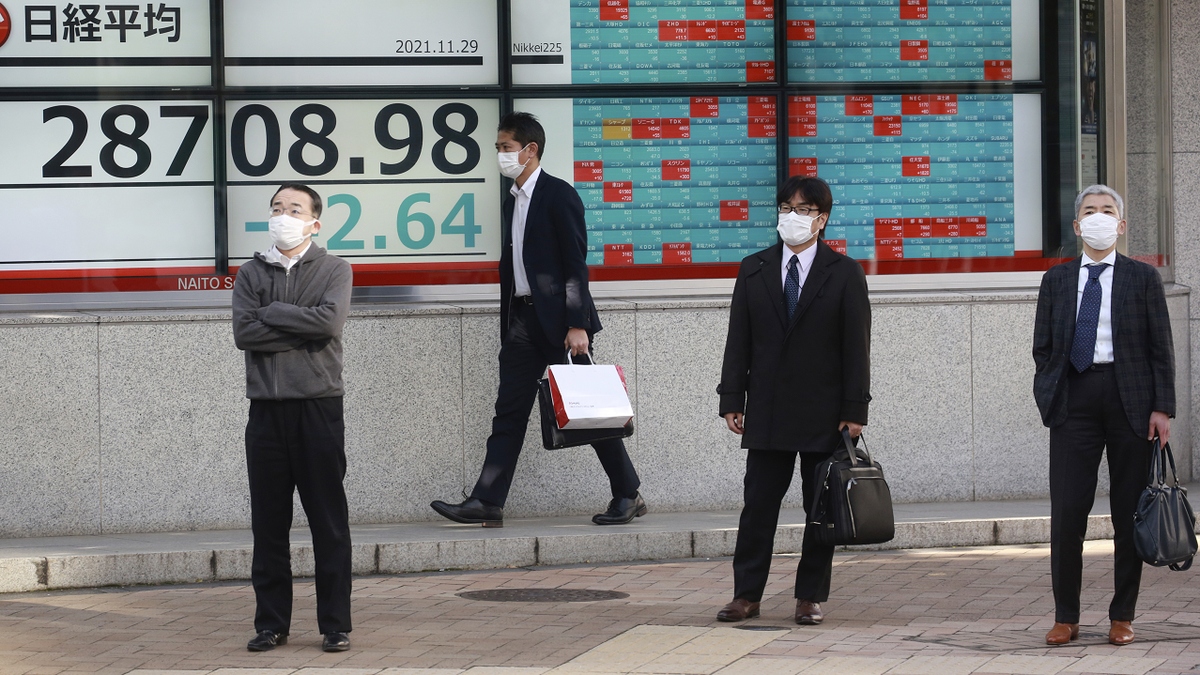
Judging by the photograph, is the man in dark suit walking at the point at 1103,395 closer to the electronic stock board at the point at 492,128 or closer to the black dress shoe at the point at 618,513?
the black dress shoe at the point at 618,513

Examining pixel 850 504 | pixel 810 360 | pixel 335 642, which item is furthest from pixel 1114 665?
pixel 335 642

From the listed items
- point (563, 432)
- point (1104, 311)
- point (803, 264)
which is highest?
point (803, 264)

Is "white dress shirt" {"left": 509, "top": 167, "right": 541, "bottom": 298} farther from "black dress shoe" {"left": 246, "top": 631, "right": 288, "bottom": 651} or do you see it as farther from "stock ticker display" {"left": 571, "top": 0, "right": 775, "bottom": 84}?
"black dress shoe" {"left": 246, "top": 631, "right": 288, "bottom": 651}

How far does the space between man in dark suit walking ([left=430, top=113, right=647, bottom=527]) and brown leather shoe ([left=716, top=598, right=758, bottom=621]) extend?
2.03 metres

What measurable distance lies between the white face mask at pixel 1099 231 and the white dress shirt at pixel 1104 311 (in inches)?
2.4

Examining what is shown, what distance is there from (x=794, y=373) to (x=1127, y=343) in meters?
1.24

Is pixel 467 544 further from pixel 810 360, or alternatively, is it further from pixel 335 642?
pixel 810 360

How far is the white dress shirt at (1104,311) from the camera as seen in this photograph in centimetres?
574

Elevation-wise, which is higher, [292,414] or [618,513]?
[292,414]

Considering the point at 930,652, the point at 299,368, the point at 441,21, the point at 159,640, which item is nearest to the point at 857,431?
the point at 930,652

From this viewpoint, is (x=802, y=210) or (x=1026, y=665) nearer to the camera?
(x=1026, y=665)

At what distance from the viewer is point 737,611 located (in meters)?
6.26

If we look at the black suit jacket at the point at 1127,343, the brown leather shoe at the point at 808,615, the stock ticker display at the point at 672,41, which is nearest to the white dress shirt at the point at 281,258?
the brown leather shoe at the point at 808,615

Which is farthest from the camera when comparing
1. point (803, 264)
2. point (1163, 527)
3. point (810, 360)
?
point (803, 264)
